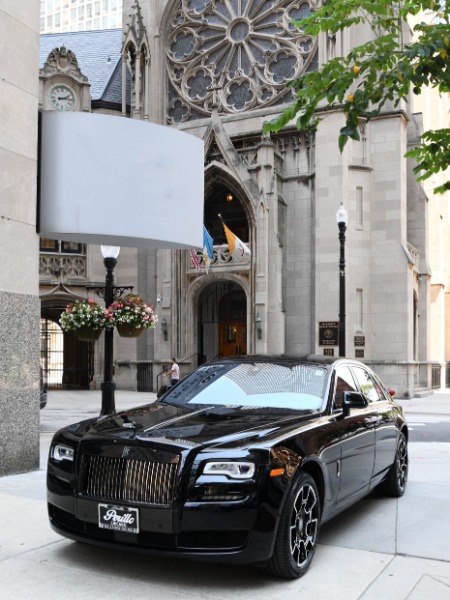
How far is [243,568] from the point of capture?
17.3ft

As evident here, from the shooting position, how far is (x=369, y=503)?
786cm

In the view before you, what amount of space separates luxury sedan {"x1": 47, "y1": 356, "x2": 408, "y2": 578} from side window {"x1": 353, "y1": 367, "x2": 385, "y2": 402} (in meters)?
0.88

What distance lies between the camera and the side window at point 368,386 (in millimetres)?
7465

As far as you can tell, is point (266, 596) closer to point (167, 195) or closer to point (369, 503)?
point (369, 503)

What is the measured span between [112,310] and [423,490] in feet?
26.4

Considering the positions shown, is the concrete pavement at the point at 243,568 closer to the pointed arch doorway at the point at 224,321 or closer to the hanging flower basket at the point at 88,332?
the hanging flower basket at the point at 88,332

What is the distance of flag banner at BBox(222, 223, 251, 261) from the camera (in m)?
27.2

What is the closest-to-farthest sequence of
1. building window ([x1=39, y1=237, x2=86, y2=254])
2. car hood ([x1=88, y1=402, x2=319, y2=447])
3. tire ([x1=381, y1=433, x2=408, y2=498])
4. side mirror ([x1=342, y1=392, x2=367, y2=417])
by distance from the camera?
car hood ([x1=88, y1=402, x2=319, y2=447])
side mirror ([x1=342, y1=392, x2=367, y2=417])
tire ([x1=381, y1=433, x2=408, y2=498])
building window ([x1=39, y1=237, x2=86, y2=254])

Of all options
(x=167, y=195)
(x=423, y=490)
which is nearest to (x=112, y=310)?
(x=167, y=195)

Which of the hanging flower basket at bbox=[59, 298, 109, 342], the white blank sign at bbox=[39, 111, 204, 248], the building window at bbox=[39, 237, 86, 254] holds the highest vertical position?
the building window at bbox=[39, 237, 86, 254]

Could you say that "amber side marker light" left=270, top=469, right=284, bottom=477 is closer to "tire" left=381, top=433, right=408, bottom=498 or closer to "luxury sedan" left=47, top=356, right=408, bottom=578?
"luxury sedan" left=47, top=356, right=408, bottom=578

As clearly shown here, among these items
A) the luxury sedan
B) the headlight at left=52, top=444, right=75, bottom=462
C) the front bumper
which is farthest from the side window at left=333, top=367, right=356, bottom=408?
the headlight at left=52, top=444, right=75, bottom=462

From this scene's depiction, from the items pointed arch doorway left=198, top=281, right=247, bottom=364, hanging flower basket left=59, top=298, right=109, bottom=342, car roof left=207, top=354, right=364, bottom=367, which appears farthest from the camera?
pointed arch doorway left=198, top=281, right=247, bottom=364

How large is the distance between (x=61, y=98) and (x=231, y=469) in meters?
30.4
